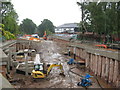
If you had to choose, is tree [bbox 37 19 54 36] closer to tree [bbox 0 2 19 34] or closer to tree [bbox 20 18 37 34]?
tree [bbox 20 18 37 34]

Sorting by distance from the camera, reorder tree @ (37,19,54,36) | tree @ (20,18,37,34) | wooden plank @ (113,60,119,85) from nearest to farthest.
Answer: wooden plank @ (113,60,119,85) < tree @ (37,19,54,36) < tree @ (20,18,37,34)

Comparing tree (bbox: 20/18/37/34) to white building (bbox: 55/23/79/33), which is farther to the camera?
tree (bbox: 20/18/37/34)

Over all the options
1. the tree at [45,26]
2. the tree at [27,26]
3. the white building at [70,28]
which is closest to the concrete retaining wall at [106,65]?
the white building at [70,28]

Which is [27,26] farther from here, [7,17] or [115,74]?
[115,74]

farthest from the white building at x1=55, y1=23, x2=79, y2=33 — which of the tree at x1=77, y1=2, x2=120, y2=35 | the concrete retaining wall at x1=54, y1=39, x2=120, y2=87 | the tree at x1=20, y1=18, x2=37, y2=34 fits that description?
the concrete retaining wall at x1=54, y1=39, x2=120, y2=87

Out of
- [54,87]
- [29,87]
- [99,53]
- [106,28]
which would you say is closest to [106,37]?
[106,28]

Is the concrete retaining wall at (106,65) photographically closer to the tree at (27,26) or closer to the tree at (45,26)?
the tree at (45,26)

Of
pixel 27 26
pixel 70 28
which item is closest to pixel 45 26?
pixel 27 26

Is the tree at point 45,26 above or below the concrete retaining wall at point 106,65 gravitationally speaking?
above

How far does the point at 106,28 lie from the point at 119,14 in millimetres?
4038

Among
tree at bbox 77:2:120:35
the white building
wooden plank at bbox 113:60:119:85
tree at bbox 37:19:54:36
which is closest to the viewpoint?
wooden plank at bbox 113:60:119:85

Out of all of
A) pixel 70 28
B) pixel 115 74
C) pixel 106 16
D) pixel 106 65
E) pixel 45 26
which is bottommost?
pixel 115 74

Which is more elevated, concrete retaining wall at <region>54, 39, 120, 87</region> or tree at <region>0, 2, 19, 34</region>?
tree at <region>0, 2, 19, 34</region>

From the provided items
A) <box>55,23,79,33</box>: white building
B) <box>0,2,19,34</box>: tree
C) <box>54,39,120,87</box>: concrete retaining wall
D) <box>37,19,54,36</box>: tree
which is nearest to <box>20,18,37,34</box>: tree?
<box>37,19,54,36</box>: tree
